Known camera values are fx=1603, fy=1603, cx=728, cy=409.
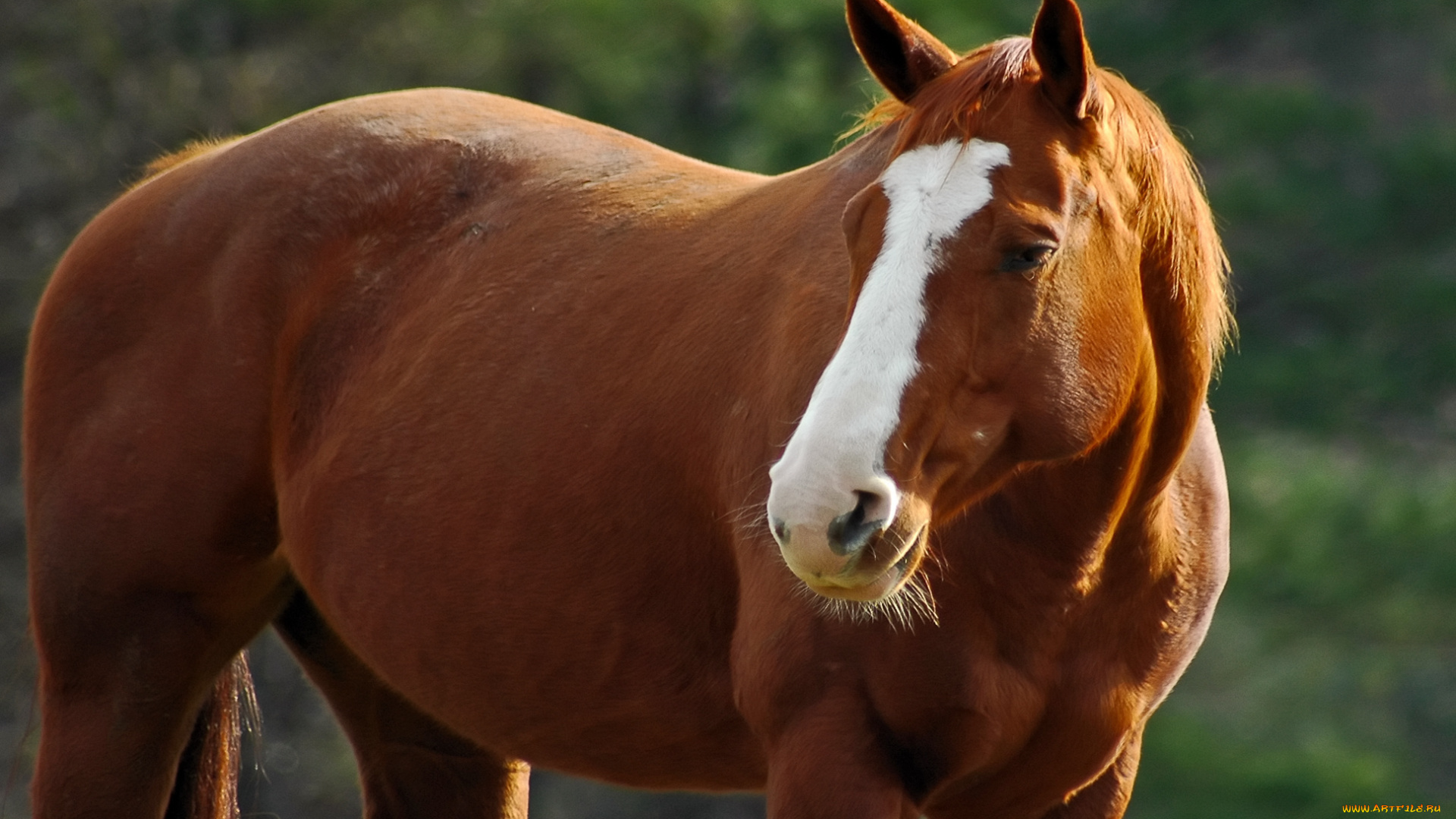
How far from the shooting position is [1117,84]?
7.33ft

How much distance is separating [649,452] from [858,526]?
77 cm

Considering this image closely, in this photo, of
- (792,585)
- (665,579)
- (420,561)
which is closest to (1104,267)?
(792,585)

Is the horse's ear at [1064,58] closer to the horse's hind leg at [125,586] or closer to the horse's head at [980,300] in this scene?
the horse's head at [980,300]

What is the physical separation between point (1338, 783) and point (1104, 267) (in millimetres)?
4993

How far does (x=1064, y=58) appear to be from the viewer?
2.06 metres

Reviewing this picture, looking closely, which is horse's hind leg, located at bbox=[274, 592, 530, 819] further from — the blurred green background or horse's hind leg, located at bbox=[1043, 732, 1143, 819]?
the blurred green background

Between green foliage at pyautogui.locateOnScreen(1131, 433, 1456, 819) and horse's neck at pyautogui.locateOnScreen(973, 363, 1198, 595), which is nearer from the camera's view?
horse's neck at pyautogui.locateOnScreen(973, 363, 1198, 595)

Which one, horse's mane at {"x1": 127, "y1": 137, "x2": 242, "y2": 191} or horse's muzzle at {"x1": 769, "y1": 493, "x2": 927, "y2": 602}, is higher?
horse's muzzle at {"x1": 769, "y1": 493, "x2": 927, "y2": 602}

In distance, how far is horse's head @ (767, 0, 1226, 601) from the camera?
1874mm

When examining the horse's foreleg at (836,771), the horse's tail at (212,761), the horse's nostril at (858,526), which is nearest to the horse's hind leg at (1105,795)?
the horse's foreleg at (836,771)

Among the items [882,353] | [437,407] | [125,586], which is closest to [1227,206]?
[437,407]

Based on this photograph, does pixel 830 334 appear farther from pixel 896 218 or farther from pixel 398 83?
pixel 398 83

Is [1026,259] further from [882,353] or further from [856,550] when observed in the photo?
[856,550]

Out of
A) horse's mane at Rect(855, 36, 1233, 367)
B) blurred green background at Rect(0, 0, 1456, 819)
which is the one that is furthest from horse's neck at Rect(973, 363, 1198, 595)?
blurred green background at Rect(0, 0, 1456, 819)
